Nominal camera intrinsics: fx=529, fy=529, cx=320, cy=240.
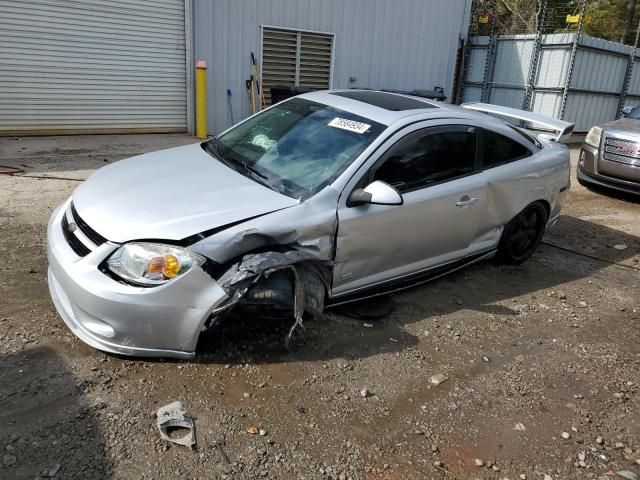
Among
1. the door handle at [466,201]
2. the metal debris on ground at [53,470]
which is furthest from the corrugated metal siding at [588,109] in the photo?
the metal debris on ground at [53,470]

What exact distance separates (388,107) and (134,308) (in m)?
2.44

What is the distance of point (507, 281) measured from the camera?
486 centimetres

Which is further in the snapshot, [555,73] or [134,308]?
[555,73]

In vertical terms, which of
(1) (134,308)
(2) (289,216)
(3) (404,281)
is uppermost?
(2) (289,216)

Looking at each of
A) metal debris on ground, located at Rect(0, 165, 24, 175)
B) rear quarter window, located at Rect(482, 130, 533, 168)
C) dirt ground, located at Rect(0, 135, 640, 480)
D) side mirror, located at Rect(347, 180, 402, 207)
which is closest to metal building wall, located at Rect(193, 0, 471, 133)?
metal debris on ground, located at Rect(0, 165, 24, 175)

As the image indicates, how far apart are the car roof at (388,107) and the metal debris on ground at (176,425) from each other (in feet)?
7.72

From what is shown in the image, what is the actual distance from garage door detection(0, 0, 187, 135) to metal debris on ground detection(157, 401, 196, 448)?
8519mm

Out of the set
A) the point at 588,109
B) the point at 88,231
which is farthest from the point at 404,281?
the point at 588,109

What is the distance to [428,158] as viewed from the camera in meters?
3.99

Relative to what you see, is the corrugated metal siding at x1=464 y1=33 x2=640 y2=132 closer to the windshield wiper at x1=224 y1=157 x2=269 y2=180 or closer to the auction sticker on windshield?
the auction sticker on windshield

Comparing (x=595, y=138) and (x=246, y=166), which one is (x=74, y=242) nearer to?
(x=246, y=166)

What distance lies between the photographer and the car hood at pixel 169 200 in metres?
2.95

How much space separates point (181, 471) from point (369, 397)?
112cm

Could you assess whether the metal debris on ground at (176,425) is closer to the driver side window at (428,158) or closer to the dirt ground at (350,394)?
the dirt ground at (350,394)
